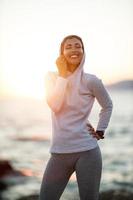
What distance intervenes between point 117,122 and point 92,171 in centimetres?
4602

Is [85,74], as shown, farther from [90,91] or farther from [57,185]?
[57,185]

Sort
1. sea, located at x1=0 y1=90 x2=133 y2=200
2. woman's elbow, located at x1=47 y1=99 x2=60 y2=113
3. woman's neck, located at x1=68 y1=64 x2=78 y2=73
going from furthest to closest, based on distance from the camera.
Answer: sea, located at x1=0 y1=90 x2=133 y2=200
woman's neck, located at x1=68 y1=64 x2=78 y2=73
woman's elbow, located at x1=47 y1=99 x2=60 y2=113

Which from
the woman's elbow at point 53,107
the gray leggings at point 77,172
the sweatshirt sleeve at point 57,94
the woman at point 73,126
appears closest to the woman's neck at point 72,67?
the woman at point 73,126

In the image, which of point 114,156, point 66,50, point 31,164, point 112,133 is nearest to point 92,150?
point 66,50

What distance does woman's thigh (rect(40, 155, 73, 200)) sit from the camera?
9.11 ft

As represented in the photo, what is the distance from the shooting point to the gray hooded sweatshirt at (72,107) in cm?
273

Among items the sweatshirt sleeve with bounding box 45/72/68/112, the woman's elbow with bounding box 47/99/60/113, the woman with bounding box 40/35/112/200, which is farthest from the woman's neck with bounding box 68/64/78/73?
the woman's elbow with bounding box 47/99/60/113

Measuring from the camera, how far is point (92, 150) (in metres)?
2.75

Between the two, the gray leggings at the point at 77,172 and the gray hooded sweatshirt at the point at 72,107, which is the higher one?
the gray hooded sweatshirt at the point at 72,107

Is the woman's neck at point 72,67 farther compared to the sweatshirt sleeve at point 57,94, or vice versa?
the woman's neck at point 72,67

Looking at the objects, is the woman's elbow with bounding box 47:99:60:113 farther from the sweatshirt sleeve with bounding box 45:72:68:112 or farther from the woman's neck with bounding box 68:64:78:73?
the woman's neck with bounding box 68:64:78:73

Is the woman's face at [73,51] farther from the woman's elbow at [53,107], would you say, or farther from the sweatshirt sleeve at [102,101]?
the woman's elbow at [53,107]

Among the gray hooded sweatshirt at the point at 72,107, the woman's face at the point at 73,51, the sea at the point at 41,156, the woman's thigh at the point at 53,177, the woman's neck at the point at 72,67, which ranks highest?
the woman's face at the point at 73,51

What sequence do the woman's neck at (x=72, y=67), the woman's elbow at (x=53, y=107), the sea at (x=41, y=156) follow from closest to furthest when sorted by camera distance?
1. the woman's elbow at (x=53, y=107)
2. the woman's neck at (x=72, y=67)
3. the sea at (x=41, y=156)
